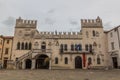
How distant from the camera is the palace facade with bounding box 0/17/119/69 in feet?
124

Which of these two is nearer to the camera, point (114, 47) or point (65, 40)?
point (114, 47)

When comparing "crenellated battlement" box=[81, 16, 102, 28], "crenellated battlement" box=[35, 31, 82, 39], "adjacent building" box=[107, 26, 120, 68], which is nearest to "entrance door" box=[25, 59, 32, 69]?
"crenellated battlement" box=[35, 31, 82, 39]

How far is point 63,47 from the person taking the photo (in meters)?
39.5

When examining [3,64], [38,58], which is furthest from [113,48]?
[3,64]

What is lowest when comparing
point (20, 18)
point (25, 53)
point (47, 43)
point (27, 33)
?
point (25, 53)

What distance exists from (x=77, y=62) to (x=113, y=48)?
9831 mm

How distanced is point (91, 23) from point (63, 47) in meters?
10.4

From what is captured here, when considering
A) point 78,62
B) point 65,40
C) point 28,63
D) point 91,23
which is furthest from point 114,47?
point 28,63

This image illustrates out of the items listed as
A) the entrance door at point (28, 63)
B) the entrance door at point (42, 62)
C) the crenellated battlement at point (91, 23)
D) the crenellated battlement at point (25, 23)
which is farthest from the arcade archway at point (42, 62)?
the crenellated battlement at point (91, 23)

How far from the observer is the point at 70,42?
131ft

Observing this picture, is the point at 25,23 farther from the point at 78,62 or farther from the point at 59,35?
the point at 78,62

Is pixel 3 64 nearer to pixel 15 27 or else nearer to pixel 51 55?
pixel 15 27

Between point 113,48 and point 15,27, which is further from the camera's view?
point 15,27

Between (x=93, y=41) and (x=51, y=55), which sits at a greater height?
(x=93, y=41)
